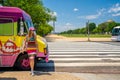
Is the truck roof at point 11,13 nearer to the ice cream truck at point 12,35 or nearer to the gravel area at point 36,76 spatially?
the ice cream truck at point 12,35

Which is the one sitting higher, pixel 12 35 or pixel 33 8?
pixel 33 8

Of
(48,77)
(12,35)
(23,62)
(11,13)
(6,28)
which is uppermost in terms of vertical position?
(11,13)

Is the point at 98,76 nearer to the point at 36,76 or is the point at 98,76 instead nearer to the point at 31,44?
the point at 36,76

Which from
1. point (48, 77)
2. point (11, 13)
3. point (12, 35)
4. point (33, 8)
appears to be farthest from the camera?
point (33, 8)

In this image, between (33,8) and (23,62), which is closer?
(23,62)

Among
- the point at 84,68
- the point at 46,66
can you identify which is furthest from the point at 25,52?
the point at 84,68

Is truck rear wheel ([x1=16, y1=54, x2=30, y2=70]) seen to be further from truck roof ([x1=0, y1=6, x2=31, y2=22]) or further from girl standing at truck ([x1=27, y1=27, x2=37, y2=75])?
truck roof ([x1=0, y1=6, x2=31, y2=22])

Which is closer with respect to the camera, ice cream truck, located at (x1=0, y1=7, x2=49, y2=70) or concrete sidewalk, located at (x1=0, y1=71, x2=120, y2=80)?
concrete sidewalk, located at (x1=0, y1=71, x2=120, y2=80)

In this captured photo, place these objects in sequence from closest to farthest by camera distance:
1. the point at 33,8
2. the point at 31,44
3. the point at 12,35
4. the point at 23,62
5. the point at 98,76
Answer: the point at 31,44
the point at 98,76
the point at 12,35
the point at 23,62
the point at 33,8

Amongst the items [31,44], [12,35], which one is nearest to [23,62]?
[12,35]

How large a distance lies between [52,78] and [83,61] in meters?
5.14

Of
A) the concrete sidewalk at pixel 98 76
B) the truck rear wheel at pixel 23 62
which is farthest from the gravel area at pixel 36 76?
the truck rear wheel at pixel 23 62

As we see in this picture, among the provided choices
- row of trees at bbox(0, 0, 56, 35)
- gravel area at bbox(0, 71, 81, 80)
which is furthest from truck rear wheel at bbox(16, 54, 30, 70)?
row of trees at bbox(0, 0, 56, 35)

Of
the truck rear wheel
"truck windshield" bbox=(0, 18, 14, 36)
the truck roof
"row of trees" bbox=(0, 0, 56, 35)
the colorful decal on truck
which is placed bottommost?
the truck rear wheel
